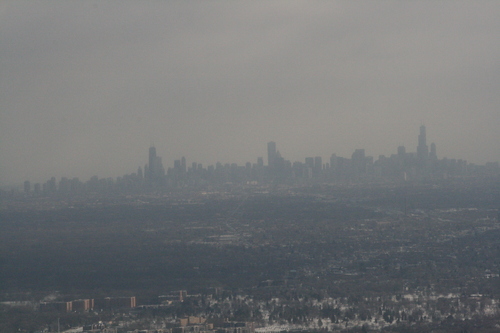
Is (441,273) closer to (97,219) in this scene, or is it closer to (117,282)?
(117,282)

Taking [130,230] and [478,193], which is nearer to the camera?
[130,230]

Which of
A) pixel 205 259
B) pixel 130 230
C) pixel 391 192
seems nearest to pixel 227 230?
pixel 130 230

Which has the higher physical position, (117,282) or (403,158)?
(403,158)

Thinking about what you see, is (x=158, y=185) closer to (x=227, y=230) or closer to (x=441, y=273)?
(x=227, y=230)

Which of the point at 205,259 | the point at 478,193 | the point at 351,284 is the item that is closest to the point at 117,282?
the point at 205,259

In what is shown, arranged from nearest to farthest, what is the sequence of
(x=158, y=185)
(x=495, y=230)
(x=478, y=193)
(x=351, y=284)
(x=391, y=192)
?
1. (x=351, y=284)
2. (x=495, y=230)
3. (x=478, y=193)
4. (x=391, y=192)
5. (x=158, y=185)

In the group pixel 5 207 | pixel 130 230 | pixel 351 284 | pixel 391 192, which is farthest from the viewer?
pixel 391 192
